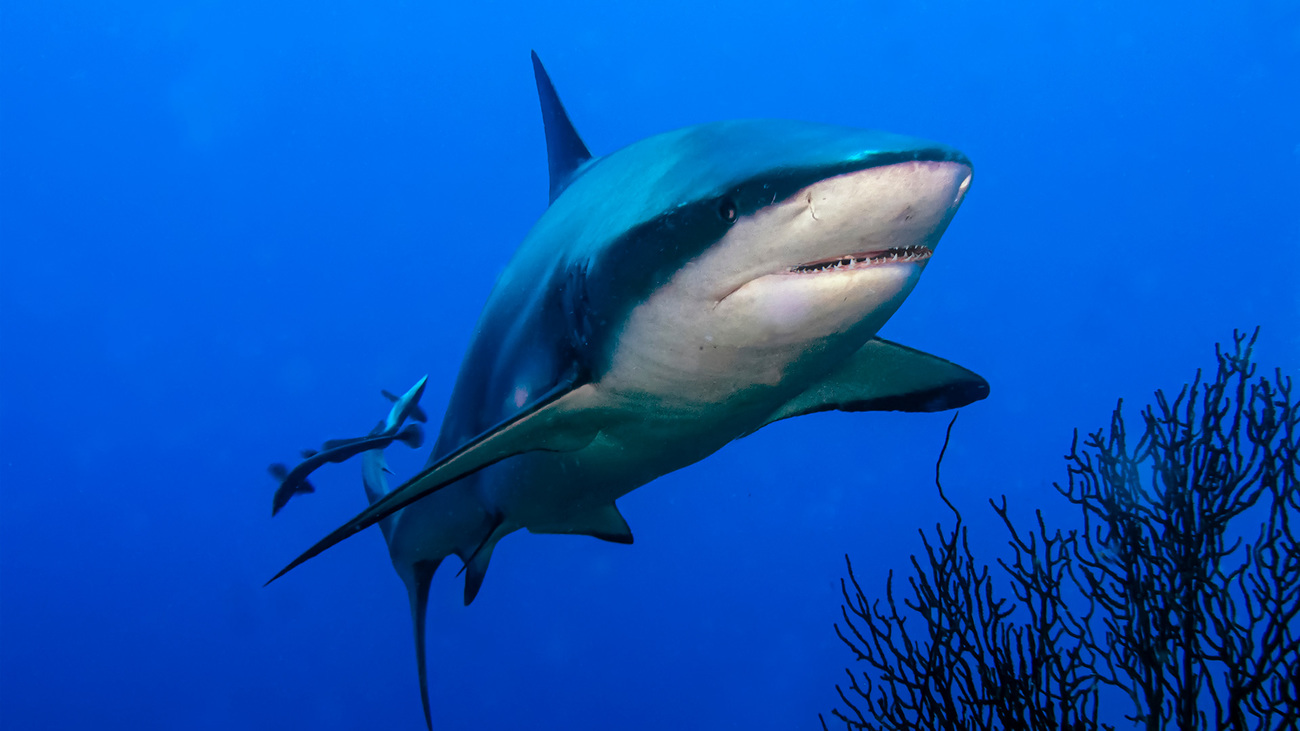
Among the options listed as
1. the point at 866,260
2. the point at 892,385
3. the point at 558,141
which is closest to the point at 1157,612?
the point at 892,385

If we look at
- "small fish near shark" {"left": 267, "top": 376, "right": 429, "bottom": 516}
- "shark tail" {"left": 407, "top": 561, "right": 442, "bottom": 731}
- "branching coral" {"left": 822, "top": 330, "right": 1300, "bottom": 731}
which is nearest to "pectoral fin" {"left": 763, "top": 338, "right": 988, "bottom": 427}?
"branching coral" {"left": 822, "top": 330, "right": 1300, "bottom": 731}

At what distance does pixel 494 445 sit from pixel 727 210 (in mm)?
1327

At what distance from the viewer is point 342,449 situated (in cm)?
397

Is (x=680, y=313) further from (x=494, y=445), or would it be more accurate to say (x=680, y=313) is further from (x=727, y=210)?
(x=494, y=445)

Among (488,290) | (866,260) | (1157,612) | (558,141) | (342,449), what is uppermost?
(488,290)

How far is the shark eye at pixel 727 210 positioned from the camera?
1778 millimetres

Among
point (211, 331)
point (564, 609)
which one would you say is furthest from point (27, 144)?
point (564, 609)

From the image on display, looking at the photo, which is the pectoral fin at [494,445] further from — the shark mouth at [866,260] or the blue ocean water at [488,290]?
the blue ocean water at [488,290]

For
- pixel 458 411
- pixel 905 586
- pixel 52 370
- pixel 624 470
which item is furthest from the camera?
pixel 52 370

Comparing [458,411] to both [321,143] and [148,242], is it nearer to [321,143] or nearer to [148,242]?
[148,242]

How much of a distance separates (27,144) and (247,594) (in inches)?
1358

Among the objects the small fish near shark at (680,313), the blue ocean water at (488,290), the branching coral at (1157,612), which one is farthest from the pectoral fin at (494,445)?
the blue ocean water at (488,290)

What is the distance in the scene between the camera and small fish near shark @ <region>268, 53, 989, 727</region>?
1.68 meters

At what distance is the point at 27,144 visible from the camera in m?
43.0
